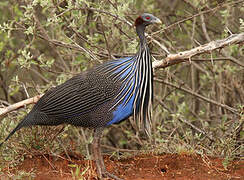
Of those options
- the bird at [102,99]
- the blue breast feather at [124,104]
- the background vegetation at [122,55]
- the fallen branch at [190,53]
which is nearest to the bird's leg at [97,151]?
the bird at [102,99]

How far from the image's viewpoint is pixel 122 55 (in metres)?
5.63

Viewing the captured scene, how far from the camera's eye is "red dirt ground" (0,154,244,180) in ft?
13.5

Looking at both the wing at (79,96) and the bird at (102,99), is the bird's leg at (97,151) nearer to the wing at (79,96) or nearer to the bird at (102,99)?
the bird at (102,99)

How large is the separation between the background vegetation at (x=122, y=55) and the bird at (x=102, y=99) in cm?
47

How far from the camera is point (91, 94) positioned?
417cm

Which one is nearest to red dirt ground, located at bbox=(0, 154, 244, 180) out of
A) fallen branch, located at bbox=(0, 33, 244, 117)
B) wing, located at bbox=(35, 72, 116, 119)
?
wing, located at bbox=(35, 72, 116, 119)

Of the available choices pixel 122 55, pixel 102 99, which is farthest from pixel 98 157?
pixel 122 55

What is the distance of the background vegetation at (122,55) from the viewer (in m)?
4.71

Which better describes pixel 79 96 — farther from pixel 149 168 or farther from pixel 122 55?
pixel 122 55

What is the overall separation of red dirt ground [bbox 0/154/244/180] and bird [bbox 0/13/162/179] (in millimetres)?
261

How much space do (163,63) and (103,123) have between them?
1.02m

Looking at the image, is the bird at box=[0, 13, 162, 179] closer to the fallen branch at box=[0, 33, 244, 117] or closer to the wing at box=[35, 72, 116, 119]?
the wing at box=[35, 72, 116, 119]

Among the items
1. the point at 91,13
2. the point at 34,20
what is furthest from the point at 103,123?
the point at 91,13

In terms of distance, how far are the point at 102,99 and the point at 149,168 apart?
903 mm
